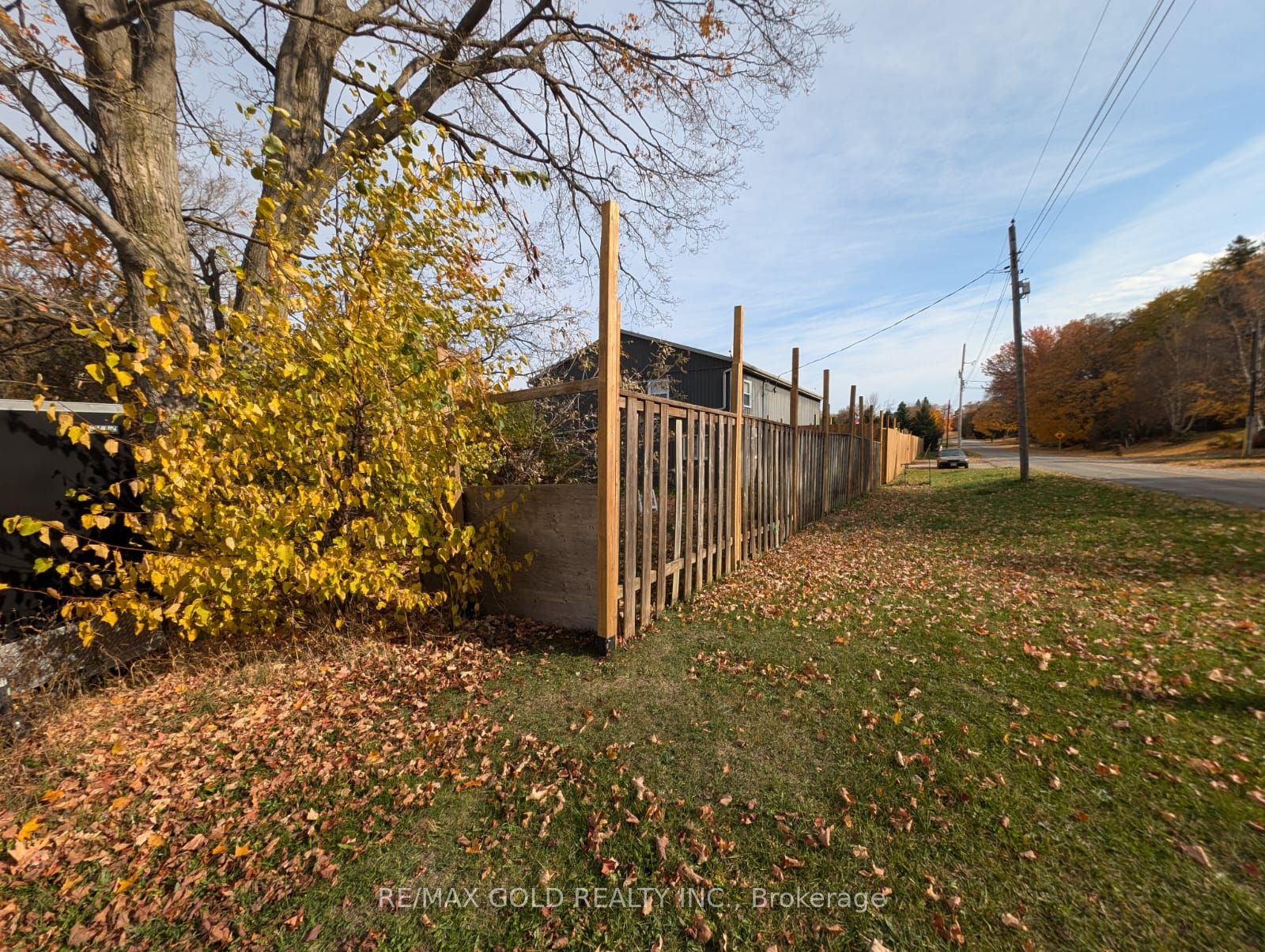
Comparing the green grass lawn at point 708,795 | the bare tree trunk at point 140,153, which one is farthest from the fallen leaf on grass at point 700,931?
the bare tree trunk at point 140,153

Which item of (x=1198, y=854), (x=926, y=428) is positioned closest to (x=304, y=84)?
(x=1198, y=854)

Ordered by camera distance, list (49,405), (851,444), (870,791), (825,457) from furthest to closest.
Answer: (851,444), (825,457), (49,405), (870,791)

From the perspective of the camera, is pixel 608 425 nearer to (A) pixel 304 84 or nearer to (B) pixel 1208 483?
(A) pixel 304 84

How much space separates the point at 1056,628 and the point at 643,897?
14.3 feet

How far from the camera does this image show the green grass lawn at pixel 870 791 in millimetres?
1750

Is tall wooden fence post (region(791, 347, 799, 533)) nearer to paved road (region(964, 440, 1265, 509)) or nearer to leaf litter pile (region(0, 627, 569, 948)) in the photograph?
leaf litter pile (region(0, 627, 569, 948))

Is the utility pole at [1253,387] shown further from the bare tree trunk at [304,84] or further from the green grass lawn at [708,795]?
the bare tree trunk at [304,84]

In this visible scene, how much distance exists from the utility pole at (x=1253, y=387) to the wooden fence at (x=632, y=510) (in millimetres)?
32848

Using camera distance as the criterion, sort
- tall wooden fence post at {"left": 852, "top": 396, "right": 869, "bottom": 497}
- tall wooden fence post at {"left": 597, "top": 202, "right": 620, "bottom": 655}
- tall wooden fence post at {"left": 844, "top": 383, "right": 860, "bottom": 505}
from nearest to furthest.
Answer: tall wooden fence post at {"left": 597, "top": 202, "right": 620, "bottom": 655} → tall wooden fence post at {"left": 844, "top": 383, "right": 860, "bottom": 505} → tall wooden fence post at {"left": 852, "top": 396, "right": 869, "bottom": 497}

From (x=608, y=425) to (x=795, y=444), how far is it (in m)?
5.28

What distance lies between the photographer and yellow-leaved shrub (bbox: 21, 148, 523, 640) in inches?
113

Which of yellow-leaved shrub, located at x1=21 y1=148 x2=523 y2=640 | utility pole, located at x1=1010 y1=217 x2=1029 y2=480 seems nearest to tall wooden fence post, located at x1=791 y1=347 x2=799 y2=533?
yellow-leaved shrub, located at x1=21 y1=148 x2=523 y2=640

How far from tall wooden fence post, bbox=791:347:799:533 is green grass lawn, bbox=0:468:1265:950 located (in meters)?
4.15

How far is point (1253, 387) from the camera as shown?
24234 millimetres
